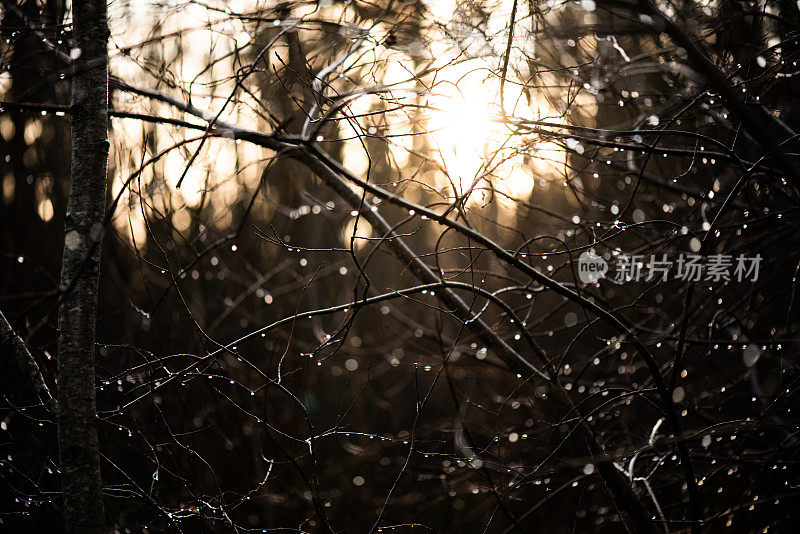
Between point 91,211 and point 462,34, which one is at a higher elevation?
point 462,34

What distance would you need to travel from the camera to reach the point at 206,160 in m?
2.54

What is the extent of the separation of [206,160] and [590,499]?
15.0ft

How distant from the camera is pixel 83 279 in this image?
1.51 metres

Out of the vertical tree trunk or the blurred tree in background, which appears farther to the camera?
the blurred tree in background

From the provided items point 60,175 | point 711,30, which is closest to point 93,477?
point 711,30

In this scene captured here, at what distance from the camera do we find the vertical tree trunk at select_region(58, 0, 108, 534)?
1.45m

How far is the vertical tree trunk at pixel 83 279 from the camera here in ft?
4.75

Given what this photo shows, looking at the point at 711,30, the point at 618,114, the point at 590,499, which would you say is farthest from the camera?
the point at 590,499

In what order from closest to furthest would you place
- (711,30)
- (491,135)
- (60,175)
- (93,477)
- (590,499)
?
(93,477) → (491,135) → (711,30) → (590,499) → (60,175)

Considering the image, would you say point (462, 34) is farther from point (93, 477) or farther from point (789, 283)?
point (789, 283)

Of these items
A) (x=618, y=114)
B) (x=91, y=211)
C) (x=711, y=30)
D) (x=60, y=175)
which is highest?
(x=60, y=175)

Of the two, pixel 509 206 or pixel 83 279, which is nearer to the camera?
pixel 83 279

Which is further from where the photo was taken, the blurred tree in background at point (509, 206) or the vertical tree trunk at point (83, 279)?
the blurred tree in background at point (509, 206)

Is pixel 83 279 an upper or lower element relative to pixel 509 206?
lower
